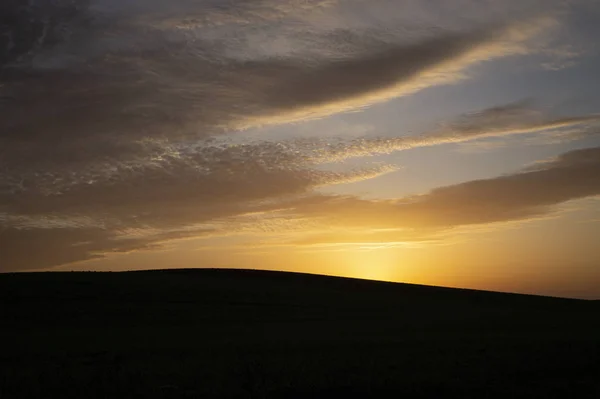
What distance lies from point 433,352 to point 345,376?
6.16 meters

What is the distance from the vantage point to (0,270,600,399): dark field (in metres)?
16.9

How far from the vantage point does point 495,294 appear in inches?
2581

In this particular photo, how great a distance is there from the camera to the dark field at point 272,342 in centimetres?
1686

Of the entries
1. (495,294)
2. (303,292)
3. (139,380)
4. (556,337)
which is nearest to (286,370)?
(139,380)

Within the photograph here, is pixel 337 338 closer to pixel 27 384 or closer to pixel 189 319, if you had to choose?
pixel 189 319

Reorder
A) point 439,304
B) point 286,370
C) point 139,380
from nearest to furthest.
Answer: point 139,380, point 286,370, point 439,304

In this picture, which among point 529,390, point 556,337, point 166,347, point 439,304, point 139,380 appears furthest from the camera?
point 439,304

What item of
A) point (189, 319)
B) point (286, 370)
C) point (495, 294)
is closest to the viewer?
point (286, 370)

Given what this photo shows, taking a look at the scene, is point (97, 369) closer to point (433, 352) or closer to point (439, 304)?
point (433, 352)

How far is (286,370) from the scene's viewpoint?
19219mm

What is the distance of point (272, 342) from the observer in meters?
27.8

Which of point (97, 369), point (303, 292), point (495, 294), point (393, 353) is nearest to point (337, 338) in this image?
point (393, 353)

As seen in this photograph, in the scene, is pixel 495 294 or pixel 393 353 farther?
pixel 495 294

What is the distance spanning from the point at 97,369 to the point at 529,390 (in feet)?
41.9
